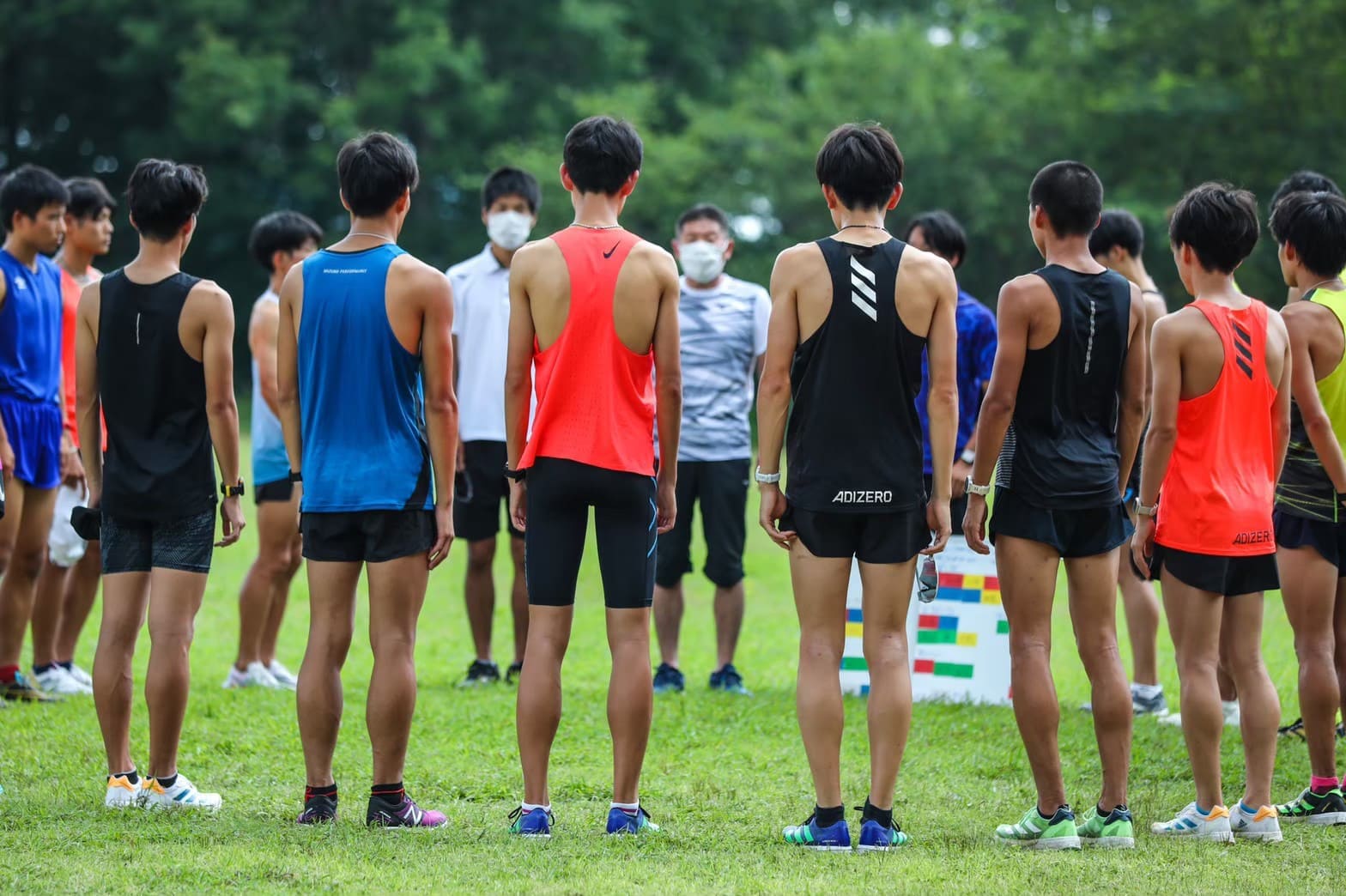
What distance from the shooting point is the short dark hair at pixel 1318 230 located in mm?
5797

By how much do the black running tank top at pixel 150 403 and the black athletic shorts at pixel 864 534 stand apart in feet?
7.06

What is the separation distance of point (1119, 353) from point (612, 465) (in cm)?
170

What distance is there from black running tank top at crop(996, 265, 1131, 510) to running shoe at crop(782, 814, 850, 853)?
122 centimetres

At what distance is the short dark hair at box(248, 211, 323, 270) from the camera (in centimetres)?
817

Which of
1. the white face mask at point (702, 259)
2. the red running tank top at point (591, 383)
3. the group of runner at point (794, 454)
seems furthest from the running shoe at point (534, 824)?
the white face mask at point (702, 259)

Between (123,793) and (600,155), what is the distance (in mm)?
2793

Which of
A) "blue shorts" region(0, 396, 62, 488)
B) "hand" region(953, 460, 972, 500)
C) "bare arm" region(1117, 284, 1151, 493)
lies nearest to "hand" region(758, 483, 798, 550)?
"bare arm" region(1117, 284, 1151, 493)

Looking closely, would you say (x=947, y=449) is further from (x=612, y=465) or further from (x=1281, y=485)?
(x=1281, y=485)

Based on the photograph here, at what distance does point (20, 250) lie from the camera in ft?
24.3

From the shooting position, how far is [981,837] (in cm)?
530

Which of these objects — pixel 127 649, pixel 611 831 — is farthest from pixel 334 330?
pixel 611 831

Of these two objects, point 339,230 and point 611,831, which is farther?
point 339,230

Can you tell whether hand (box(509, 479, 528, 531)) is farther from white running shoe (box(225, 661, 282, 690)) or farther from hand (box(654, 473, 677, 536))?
white running shoe (box(225, 661, 282, 690))

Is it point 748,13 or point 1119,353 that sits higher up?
point 748,13
